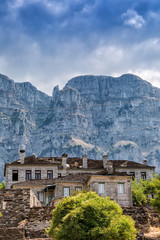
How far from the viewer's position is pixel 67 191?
158ft

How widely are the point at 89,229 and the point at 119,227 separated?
1.72m

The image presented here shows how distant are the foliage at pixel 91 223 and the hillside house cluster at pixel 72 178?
39.6 ft

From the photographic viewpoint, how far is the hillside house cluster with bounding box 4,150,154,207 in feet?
151

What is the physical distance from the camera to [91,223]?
21.0m

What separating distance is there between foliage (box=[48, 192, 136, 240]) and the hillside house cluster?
39.6 ft

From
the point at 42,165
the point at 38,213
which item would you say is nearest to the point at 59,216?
the point at 38,213

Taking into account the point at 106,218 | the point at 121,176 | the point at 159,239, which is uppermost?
the point at 121,176

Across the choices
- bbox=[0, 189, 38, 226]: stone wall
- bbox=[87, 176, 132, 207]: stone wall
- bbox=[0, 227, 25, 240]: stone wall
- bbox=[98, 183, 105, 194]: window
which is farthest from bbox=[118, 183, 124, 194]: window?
bbox=[0, 227, 25, 240]: stone wall

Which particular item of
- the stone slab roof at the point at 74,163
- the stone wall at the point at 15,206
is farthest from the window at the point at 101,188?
the stone slab roof at the point at 74,163

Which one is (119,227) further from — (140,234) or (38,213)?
(38,213)

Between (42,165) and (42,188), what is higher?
(42,165)

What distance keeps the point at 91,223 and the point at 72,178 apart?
2901 cm

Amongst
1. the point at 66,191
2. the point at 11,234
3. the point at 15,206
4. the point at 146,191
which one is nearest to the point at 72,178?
the point at 66,191

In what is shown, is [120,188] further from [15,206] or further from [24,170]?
[24,170]
